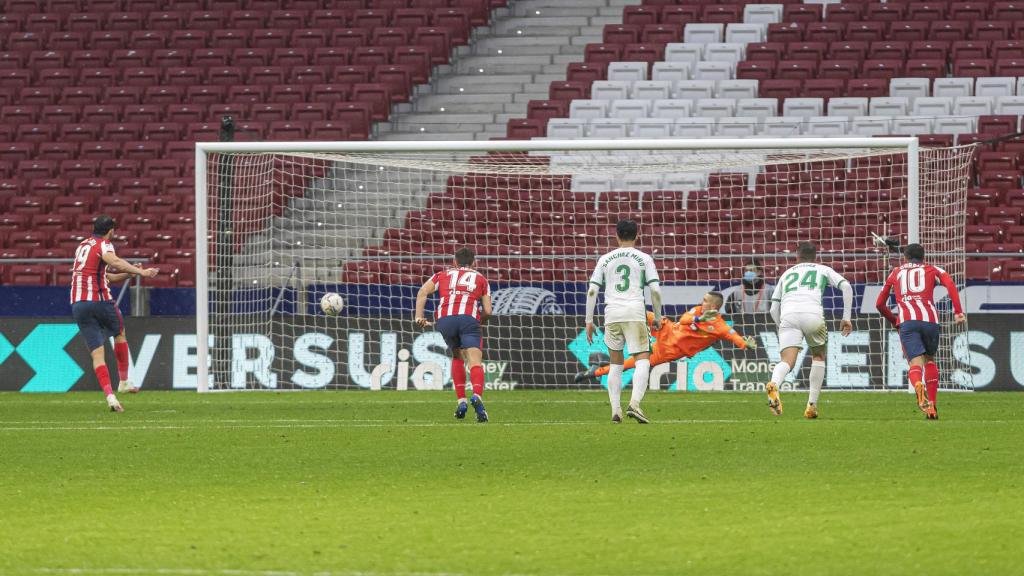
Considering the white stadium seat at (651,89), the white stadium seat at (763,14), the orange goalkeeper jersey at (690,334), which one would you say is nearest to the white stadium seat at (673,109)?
the white stadium seat at (651,89)

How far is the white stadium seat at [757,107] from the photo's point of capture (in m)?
25.0

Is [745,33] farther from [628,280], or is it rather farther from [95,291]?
[628,280]

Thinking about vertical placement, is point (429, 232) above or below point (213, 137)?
below

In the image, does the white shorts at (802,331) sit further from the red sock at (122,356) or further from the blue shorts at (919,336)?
the red sock at (122,356)

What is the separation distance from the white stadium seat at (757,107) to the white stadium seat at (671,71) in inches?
65.5

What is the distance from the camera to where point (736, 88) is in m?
26.0

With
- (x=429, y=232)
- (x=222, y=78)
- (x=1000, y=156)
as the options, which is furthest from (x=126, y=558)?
(x=222, y=78)

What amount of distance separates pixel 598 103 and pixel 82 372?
1023 cm

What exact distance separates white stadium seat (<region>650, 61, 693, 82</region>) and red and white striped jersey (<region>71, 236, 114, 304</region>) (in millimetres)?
13503

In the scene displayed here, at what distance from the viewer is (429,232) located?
21484 millimetres

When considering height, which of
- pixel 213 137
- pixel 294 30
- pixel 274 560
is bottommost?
pixel 274 560

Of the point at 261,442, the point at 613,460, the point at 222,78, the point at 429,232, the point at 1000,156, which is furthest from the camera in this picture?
the point at 222,78

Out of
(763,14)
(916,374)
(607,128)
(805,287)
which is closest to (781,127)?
(607,128)

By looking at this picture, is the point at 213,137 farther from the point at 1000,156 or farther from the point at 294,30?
the point at 1000,156
